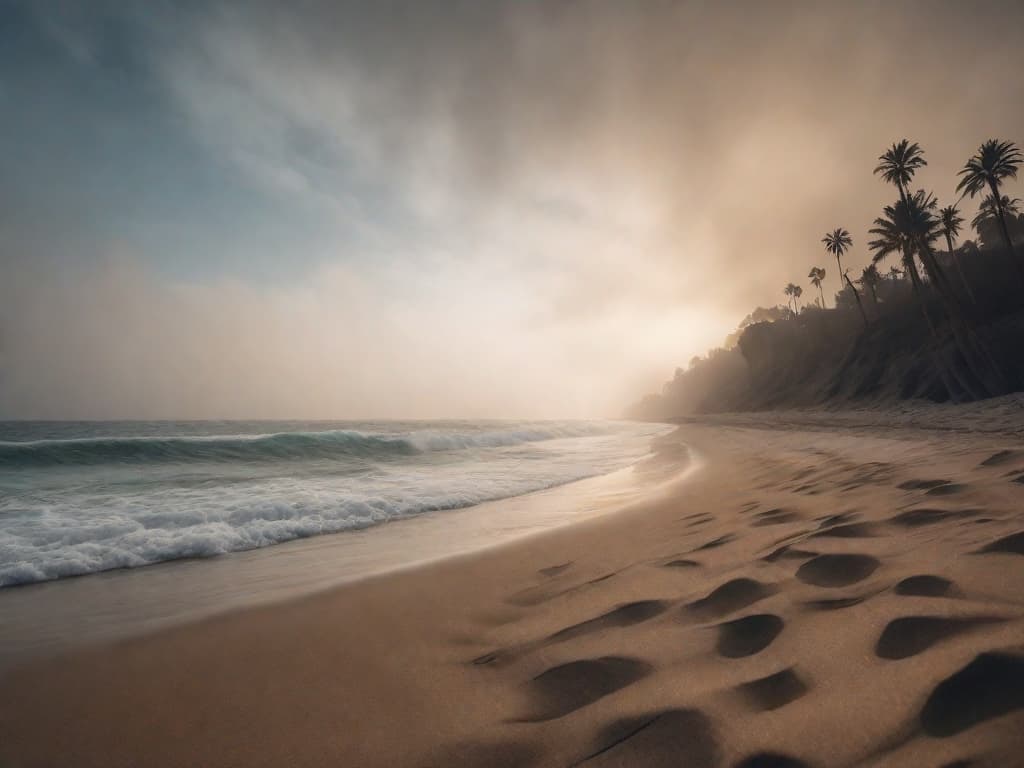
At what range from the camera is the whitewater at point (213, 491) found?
5438mm

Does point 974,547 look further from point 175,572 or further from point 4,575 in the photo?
point 4,575

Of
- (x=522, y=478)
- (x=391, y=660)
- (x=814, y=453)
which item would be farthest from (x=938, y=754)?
(x=522, y=478)

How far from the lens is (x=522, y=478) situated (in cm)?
1048

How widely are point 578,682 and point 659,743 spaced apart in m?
0.54

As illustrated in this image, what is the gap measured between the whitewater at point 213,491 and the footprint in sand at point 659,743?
5.55 m

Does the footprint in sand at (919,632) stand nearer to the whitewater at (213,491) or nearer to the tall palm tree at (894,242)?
the whitewater at (213,491)

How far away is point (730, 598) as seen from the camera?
250cm

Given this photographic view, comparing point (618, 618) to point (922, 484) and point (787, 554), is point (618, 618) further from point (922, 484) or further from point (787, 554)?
point (922, 484)

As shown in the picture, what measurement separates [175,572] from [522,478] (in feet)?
22.8

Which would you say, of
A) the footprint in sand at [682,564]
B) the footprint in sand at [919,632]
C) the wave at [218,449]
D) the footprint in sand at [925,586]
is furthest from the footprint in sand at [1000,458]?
the wave at [218,449]

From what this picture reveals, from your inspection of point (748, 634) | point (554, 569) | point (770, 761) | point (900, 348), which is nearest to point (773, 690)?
point (770, 761)

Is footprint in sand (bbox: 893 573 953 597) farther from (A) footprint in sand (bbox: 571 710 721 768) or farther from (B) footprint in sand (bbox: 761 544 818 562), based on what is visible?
(A) footprint in sand (bbox: 571 710 721 768)

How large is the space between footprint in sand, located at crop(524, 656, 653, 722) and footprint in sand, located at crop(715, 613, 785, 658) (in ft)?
1.27

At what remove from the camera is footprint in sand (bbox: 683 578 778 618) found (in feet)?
7.84
